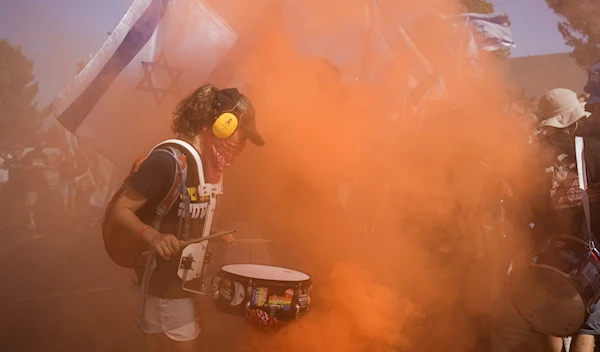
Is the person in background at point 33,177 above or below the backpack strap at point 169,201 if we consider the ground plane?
below

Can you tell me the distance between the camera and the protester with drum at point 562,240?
2830 millimetres

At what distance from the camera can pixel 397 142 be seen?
4480 mm

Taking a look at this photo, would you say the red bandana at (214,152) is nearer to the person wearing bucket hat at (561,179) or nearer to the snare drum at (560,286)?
the snare drum at (560,286)

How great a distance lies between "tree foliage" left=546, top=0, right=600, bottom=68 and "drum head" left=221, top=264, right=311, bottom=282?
10942mm

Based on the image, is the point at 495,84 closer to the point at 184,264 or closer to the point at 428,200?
the point at 428,200

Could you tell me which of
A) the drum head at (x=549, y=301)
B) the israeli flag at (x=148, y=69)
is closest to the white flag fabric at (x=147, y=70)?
the israeli flag at (x=148, y=69)

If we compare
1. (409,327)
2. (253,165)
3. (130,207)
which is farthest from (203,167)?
(409,327)

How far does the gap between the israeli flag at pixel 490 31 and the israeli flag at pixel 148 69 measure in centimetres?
314

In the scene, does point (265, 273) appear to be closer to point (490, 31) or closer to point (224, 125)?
point (224, 125)

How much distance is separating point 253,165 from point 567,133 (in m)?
2.51

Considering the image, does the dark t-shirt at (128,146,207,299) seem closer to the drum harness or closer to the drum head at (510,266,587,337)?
the drum harness

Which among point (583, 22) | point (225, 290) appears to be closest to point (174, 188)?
point (225, 290)

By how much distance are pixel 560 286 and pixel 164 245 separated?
86.0 inches

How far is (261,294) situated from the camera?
273cm
